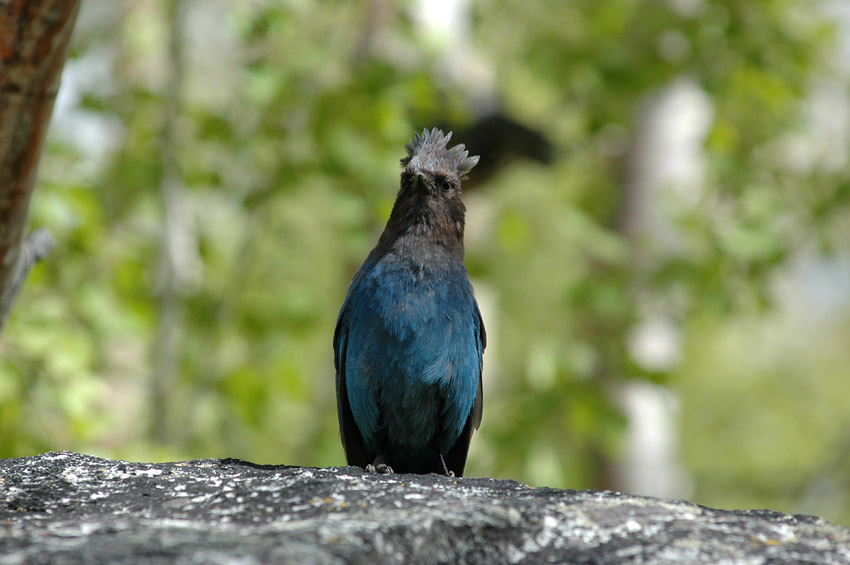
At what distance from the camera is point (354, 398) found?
14.0 ft

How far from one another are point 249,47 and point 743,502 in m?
17.0

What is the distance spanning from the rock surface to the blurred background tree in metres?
2.83

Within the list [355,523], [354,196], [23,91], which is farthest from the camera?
[354,196]

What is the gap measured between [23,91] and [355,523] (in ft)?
6.44

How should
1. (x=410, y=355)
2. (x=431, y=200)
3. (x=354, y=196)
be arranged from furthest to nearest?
(x=354, y=196) → (x=431, y=200) → (x=410, y=355)

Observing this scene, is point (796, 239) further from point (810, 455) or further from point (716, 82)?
point (810, 455)

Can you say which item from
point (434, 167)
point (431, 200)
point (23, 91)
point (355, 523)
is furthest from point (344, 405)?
point (355, 523)

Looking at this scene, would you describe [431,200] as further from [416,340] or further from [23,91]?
[23,91]

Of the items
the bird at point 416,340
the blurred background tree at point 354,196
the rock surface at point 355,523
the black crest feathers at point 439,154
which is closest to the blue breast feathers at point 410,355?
the bird at point 416,340

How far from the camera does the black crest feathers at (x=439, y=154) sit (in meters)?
4.60

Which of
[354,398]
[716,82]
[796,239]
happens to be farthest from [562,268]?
[354,398]

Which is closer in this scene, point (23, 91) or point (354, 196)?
point (23, 91)

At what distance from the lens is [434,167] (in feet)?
14.9

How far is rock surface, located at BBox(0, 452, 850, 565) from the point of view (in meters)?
1.93
